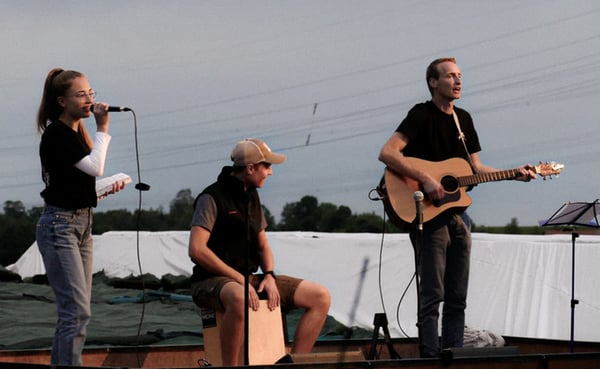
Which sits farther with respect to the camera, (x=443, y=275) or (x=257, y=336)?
(x=443, y=275)

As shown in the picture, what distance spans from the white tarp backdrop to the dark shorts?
3.63m

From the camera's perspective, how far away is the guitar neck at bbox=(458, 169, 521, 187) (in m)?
6.42

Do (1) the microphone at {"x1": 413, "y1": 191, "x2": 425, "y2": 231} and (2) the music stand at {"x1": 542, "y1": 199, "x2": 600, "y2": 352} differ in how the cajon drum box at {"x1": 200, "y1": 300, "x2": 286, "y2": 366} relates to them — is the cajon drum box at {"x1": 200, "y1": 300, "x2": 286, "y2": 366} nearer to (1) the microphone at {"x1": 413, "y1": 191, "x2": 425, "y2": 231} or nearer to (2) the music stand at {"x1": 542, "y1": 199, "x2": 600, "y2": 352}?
(1) the microphone at {"x1": 413, "y1": 191, "x2": 425, "y2": 231}

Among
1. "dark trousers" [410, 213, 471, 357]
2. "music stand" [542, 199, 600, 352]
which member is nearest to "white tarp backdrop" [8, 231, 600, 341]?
"music stand" [542, 199, 600, 352]

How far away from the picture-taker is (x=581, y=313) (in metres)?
10.7

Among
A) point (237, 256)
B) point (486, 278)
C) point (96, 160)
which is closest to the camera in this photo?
point (96, 160)

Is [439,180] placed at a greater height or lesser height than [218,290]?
greater

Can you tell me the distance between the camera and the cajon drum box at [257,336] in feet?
18.6

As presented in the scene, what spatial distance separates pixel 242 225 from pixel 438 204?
131 cm

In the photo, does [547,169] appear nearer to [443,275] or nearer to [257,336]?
[443,275]

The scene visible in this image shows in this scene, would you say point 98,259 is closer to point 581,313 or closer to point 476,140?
point 581,313

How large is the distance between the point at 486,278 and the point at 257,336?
628 cm

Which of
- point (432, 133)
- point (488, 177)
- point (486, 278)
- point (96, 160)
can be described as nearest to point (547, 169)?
point (488, 177)

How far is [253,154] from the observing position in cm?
573
